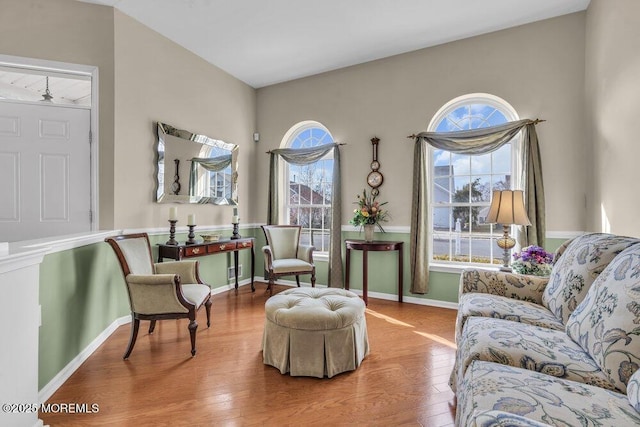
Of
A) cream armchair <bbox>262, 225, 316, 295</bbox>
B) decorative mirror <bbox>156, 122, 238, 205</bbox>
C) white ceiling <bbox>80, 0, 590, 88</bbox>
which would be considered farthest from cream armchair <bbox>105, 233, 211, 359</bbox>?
white ceiling <bbox>80, 0, 590, 88</bbox>

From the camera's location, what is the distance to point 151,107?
3561mm

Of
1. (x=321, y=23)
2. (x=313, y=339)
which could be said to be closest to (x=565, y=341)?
(x=313, y=339)

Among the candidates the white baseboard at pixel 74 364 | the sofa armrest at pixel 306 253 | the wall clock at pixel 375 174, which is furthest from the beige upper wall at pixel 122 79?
the wall clock at pixel 375 174

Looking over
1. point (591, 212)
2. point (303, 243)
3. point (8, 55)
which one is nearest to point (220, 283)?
point (303, 243)

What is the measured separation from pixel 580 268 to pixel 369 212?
2471 mm

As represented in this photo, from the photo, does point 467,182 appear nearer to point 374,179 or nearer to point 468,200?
point 468,200

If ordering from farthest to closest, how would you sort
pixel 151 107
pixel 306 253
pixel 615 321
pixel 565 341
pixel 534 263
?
1. pixel 306 253
2. pixel 151 107
3. pixel 534 263
4. pixel 565 341
5. pixel 615 321

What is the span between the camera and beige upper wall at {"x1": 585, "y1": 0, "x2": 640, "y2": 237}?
2.22 metres

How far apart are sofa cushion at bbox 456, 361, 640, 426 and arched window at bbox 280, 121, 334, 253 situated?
140 inches

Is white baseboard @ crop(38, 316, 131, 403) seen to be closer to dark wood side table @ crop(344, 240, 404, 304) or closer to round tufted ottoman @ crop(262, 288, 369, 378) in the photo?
round tufted ottoman @ crop(262, 288, 369, 378)

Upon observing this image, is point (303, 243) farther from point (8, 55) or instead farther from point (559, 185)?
point (8, 55)

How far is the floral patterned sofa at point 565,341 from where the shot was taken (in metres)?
1.04

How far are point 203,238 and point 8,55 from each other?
2435 mm

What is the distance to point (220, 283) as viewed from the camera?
4.47 m
